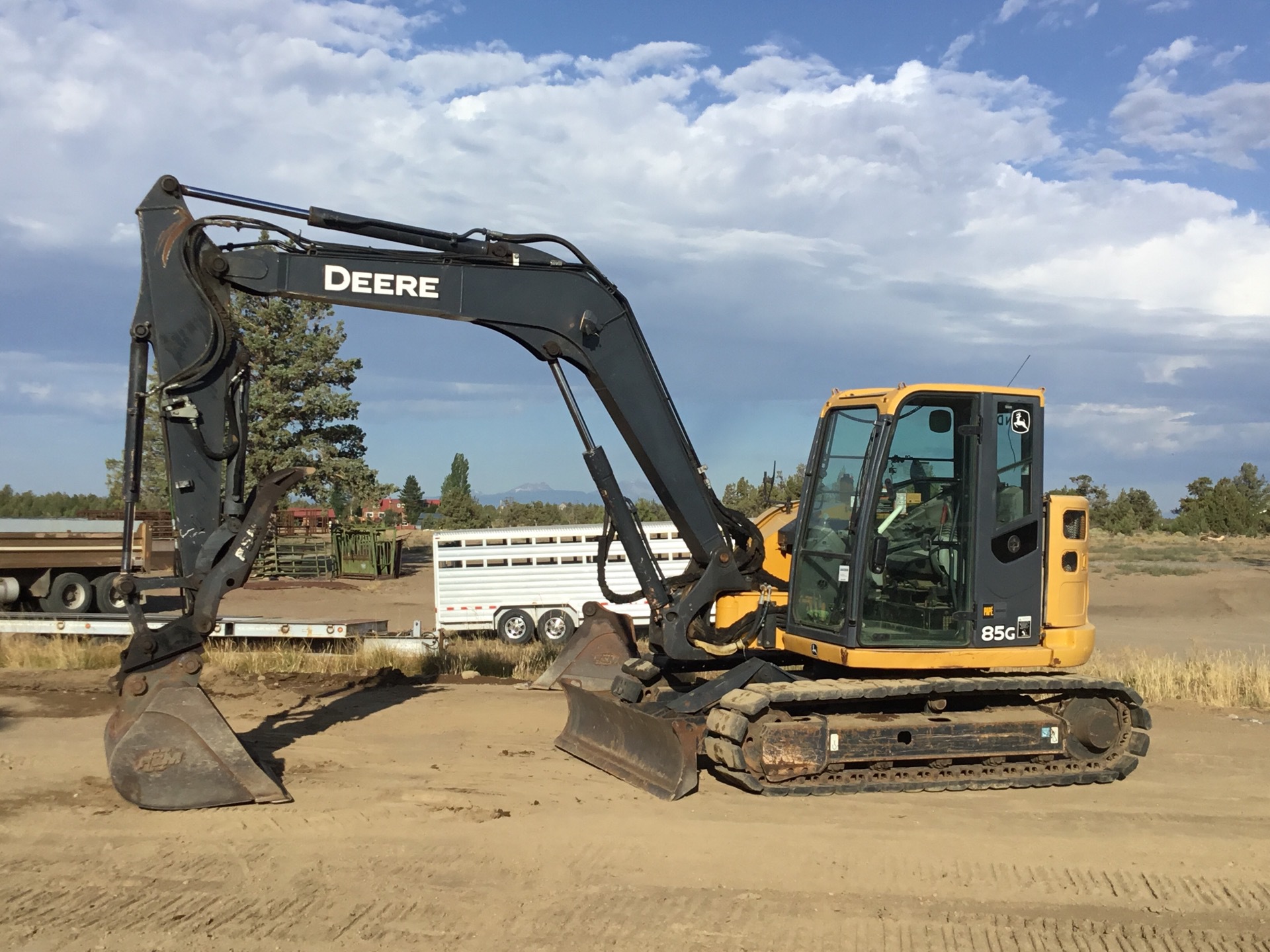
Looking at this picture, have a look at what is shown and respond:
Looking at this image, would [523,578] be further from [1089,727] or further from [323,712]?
[1089,727]

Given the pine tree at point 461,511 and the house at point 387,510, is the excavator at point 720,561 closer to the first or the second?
the house at point 387,510

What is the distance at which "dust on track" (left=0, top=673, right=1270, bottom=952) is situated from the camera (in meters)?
5.65

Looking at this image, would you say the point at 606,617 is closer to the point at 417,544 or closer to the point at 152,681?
the point at 152,681

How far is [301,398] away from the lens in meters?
36.5

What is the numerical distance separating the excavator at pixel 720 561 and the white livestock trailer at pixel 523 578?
10583 millimetres

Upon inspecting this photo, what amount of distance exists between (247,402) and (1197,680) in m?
11.0

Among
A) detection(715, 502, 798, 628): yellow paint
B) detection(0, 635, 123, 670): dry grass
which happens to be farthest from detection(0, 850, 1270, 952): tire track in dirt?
detection(0, 635, 123, 670): dry grass

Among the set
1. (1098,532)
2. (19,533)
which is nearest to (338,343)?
(19,533)

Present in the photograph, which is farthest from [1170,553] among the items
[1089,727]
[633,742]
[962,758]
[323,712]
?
[633,742]

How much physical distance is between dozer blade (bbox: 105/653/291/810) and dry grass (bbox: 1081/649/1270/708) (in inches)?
350

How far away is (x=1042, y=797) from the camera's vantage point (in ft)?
27.6

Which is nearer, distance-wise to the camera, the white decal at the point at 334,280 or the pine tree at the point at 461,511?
the white decal at the point at 334,280

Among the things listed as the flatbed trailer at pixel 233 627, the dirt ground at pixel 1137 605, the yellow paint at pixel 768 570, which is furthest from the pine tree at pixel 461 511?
the yellow paint at pixel 768 570

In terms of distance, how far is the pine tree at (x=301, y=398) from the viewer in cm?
3572
